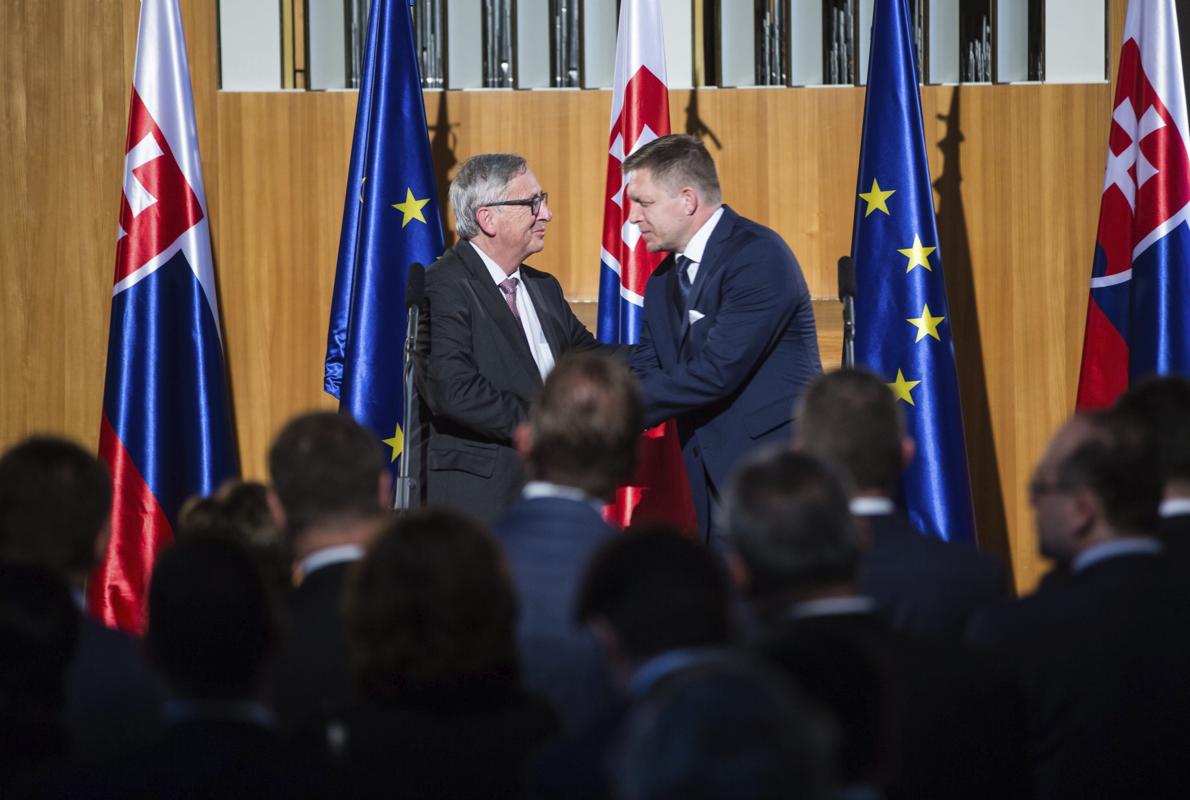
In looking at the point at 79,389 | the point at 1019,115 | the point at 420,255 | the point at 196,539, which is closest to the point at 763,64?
the point at 1019,115

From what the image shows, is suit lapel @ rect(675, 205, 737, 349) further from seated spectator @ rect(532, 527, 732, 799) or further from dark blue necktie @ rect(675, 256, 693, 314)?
seated spectator @ rect(532, 527, 732, 799)

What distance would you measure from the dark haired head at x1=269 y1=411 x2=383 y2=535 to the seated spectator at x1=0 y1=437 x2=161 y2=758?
28cm

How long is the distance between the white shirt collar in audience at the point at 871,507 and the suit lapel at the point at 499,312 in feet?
6.95

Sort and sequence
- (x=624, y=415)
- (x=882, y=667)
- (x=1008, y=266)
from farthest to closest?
(x=1008, y=266), (x=624, y=415), (x=882, y=667)

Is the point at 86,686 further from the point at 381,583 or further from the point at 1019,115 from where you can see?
the point at 1019,115

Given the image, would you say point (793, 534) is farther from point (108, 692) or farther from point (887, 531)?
point (108, 692)

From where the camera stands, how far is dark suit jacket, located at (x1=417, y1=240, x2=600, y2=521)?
169 inches

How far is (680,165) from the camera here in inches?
171

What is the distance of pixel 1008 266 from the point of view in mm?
5641

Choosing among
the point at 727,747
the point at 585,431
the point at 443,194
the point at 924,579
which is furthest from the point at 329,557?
the point at 443,194

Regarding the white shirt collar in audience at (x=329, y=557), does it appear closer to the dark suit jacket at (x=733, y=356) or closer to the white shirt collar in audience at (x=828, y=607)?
the white shirt collar in audience at (x=828, y=607)

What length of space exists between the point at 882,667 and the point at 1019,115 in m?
4.49

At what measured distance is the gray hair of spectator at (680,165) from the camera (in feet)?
14.2

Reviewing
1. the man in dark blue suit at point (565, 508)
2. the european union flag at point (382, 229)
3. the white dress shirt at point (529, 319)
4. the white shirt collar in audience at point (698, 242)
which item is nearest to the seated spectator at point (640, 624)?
the man in dark blue suit at point (565, 508)
